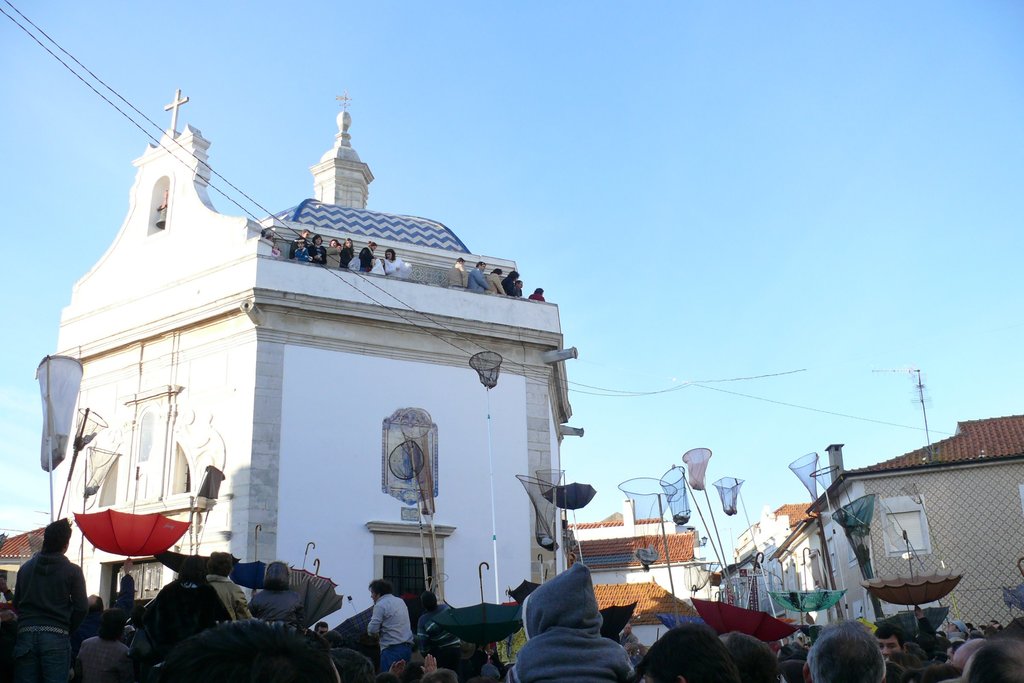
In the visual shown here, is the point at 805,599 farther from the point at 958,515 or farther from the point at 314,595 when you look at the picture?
the point at 958,515

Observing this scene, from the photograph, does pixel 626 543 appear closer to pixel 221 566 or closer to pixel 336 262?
pixel 336 262

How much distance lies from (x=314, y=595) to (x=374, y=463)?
9190mm

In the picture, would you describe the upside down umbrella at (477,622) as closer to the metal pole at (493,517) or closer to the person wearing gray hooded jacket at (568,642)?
the person wearing gray hooded jacket at (568,642)

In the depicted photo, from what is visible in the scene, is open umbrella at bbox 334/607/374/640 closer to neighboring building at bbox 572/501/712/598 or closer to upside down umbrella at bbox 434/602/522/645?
upside down umbrella at bbox 434/602/522/645

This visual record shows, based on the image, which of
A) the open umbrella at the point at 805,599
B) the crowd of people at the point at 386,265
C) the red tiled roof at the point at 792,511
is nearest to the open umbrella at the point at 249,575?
the open umbrella at the point at 805,599

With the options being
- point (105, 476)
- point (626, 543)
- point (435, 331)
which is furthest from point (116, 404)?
point (626, 543)

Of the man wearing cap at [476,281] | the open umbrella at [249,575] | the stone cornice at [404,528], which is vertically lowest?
the open umbrella at [249,575]

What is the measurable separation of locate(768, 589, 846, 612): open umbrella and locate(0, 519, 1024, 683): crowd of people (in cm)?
198

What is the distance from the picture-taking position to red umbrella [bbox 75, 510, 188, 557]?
10958 mm

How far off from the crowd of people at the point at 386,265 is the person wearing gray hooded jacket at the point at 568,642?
1637 centimetres

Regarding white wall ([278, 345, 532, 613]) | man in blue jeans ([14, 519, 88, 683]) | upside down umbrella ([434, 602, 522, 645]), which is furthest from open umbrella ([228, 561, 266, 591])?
white wall ([278, 345, 532, 613])

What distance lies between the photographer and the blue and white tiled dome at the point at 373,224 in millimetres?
22641

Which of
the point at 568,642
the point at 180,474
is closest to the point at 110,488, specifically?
the point at 180,474

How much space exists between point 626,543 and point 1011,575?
2349 centimetres
